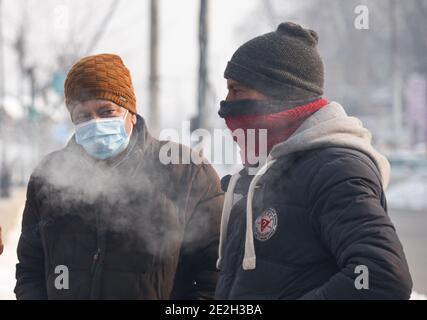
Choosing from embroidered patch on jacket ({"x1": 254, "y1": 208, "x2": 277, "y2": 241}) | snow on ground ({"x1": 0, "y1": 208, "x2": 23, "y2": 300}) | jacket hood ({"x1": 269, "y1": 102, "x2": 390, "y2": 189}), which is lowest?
snow on ground ({"x1": 0, "y1": 208, "x2": 23, "y2": 300})

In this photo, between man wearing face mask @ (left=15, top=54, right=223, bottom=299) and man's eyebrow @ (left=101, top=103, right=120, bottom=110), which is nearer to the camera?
man wearing face mask @ (left=15, top=54, right=223, bottom=299)

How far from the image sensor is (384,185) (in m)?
2.39

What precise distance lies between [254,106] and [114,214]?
73 centimetres

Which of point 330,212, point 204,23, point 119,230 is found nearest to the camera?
point 330,212

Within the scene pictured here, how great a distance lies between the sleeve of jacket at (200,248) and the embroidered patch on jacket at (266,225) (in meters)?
0.61

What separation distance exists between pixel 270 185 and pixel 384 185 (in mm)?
300

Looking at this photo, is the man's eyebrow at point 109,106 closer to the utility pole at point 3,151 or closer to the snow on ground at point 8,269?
the snow on ground at point 8,269

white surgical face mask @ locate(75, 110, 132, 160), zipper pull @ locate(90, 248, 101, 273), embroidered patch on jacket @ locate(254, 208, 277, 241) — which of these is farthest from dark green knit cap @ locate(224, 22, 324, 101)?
zipper pull @ locate(90, 248, 101, 273)

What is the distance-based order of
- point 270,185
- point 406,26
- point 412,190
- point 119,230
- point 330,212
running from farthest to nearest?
point 406,26, point 412,190, point 119,230, point 270,185, point 330,212

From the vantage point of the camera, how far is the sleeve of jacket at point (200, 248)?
2932 millimetres

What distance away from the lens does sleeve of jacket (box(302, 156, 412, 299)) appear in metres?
2.12

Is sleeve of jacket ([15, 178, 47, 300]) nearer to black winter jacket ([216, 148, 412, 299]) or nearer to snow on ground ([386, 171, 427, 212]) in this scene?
black winter jacket ([216, 148, 412, 299])

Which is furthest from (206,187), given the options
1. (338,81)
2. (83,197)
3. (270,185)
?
(338,81)

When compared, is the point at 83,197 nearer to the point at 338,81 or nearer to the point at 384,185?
the point at 384,185
